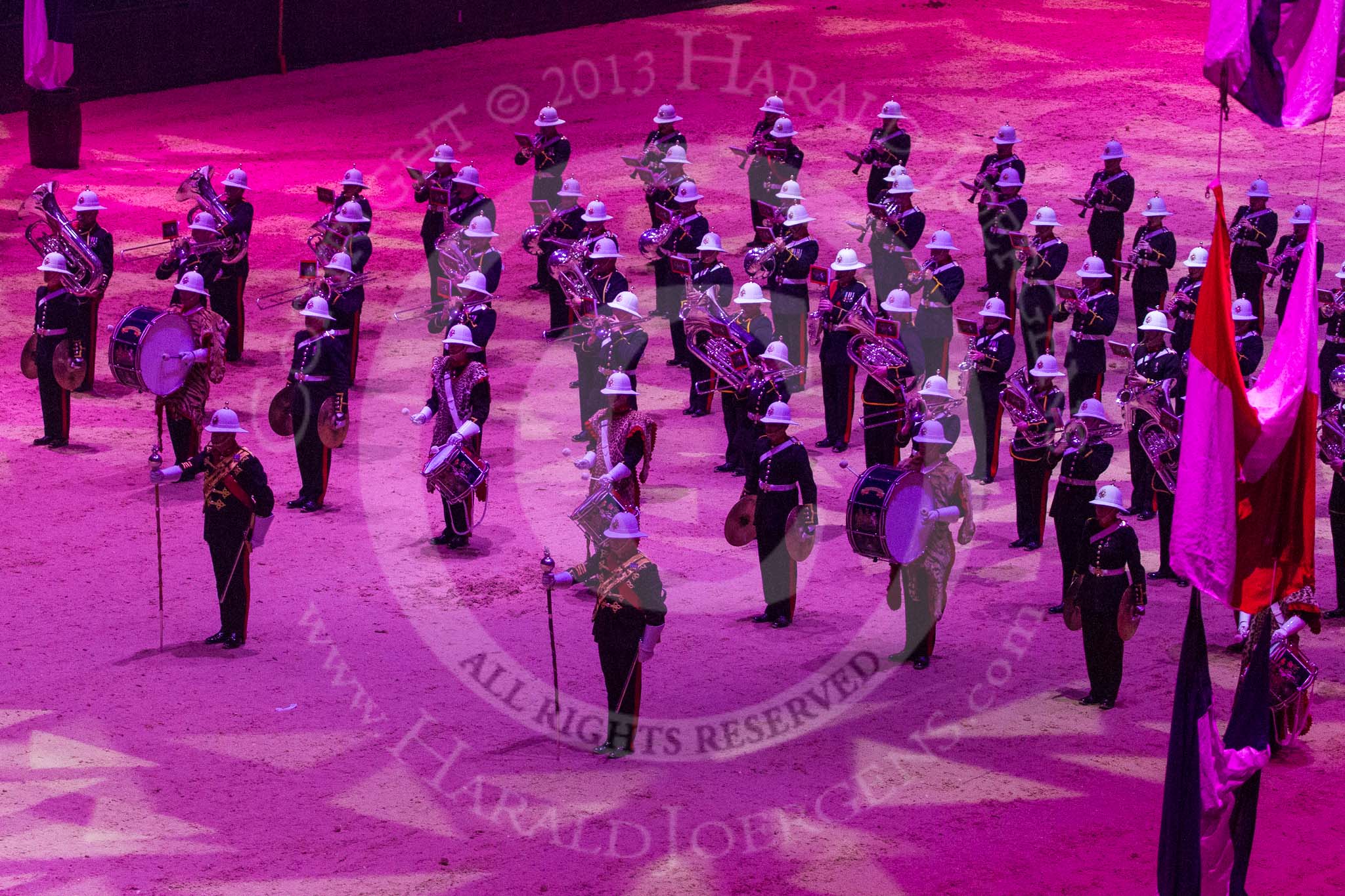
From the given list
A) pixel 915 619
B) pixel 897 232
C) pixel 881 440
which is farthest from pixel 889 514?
pixel 897 232

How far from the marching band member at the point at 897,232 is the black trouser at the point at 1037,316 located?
1.50m

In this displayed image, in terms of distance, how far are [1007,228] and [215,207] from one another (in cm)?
944

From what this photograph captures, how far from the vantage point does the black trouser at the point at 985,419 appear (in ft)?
55.5

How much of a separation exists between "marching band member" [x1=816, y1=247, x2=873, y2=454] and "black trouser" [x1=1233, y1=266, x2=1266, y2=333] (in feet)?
18.5

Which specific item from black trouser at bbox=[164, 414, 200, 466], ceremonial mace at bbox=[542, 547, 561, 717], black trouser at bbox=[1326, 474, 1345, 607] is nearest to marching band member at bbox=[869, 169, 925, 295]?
black trouser at bbox=[1326, 474, 1345, 607]

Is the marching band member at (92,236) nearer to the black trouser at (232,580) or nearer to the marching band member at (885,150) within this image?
the black trouser at (232,580)

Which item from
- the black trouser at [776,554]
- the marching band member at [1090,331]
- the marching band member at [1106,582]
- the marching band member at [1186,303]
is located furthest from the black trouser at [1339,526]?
the black trouser at [776,554]

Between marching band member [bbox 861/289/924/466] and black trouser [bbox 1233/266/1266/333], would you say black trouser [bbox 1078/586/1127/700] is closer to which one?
marching band member [bbox 861/289/924/466]

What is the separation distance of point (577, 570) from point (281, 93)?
→ 20071 mm

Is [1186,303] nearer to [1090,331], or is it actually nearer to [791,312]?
[1090,331]

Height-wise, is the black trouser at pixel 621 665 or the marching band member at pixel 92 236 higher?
the marching band member at pixel 92 236

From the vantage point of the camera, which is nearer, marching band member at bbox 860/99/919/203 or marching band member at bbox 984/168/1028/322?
marching band member at bbox 984/168/1028/322

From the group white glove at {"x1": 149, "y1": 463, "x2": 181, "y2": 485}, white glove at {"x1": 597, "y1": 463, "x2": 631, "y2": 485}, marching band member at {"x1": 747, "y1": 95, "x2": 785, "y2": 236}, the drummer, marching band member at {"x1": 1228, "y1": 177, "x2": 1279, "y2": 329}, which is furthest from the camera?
marching band member at {"x1": 747, "y1": 95, "x2": 785, "y2": 236}

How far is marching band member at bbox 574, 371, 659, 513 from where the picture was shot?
14.1 m
